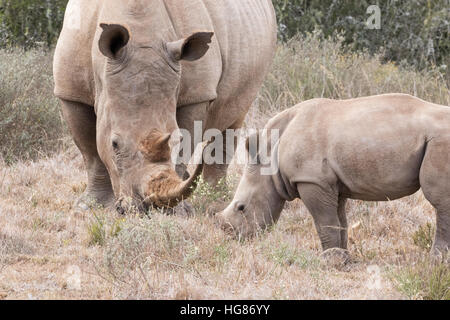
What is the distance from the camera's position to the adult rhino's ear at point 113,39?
5460 millimetres

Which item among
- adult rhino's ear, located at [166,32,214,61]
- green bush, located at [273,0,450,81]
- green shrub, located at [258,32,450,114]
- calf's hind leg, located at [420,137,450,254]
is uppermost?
adult rhino's ear, located at [166,32,214,61]

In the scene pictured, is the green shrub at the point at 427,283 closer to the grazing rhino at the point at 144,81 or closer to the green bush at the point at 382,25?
the grazing rhino at the point at 144,81

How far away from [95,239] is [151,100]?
96 centimetres

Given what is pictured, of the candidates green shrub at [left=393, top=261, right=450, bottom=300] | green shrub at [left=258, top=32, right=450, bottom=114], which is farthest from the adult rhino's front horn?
green shrub at [left=258, top=32, right=450, bottom=114]

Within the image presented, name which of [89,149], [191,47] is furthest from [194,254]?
[89,149]

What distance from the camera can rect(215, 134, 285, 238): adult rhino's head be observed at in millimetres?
5488

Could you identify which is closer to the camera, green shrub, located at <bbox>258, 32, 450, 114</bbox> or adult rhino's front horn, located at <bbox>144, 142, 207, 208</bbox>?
adult rhino's front horn, located at <bbox>144, 142, 207, 208</bbox>

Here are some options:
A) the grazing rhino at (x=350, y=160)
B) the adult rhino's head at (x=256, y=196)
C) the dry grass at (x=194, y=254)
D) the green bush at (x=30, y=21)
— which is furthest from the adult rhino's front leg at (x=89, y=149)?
the green bush at (x=30, y=21)

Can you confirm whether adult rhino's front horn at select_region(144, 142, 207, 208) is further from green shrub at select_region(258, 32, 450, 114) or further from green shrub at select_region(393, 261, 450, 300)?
green shrub at select_region(258, 32, 450, 114)

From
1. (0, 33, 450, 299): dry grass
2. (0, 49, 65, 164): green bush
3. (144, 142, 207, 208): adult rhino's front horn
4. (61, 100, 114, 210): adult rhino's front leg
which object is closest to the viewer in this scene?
→ (0, 33, 450, 299): dry grass

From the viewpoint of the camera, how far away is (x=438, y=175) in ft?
15.5

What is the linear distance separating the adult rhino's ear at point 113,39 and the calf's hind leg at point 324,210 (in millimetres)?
1487
